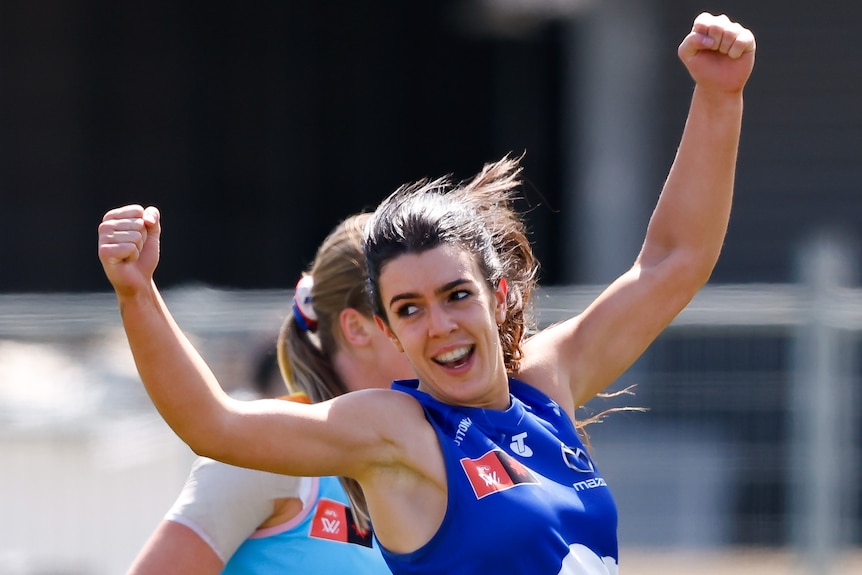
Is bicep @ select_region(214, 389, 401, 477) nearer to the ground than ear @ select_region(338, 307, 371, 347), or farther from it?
farther from it

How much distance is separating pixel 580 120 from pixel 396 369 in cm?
662

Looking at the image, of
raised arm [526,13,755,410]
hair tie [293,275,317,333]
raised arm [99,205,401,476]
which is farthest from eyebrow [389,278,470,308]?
hair tie [293,275,317,333]

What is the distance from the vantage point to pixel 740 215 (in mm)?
9000

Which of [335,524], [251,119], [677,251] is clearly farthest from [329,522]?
[251,119]

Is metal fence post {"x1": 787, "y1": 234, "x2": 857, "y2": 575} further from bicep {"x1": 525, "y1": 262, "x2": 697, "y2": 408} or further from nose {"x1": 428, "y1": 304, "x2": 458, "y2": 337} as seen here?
nose {"x1": 428, "y1": 304, "x2": 458, "y2": 337}

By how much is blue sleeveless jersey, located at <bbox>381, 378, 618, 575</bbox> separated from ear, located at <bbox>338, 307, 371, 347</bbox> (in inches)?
21.7

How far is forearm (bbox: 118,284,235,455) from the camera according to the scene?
210 cm

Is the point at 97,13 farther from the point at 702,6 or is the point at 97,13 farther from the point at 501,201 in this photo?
the point at 501,201

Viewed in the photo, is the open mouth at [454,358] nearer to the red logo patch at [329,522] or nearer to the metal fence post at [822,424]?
the red logo patch at [329,522]

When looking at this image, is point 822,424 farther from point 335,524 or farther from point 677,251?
point 335,524

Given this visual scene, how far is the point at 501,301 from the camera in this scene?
99.5 inches

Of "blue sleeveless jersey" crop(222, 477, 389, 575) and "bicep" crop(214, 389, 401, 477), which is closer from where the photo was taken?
"bicep" crop(214, 389, 401, 477)

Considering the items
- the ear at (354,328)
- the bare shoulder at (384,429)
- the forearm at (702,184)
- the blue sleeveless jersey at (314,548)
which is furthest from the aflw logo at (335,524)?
the forearm at (702,184)

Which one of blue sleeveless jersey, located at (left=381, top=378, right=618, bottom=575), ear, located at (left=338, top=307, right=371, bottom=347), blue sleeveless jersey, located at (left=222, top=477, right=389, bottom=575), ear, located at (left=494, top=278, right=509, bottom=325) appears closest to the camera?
blue sleeveless jersey, located at (left=381, top=378, right=618, bottom=575)
